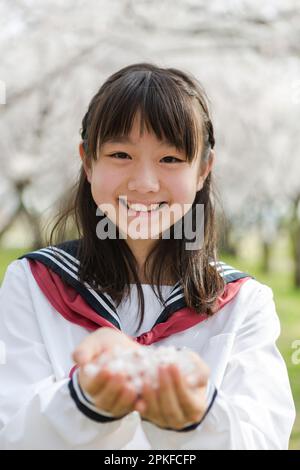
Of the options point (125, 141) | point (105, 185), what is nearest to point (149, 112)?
point (125, 141)

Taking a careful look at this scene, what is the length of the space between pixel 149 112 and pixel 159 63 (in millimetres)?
4648

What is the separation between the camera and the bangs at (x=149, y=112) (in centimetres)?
195

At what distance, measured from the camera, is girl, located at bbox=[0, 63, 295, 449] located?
1644 mm

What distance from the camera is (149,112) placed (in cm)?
195

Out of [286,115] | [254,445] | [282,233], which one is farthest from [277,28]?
[282,233]

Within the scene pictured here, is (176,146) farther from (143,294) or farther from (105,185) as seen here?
(143,294)

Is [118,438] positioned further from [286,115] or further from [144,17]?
[286,115]

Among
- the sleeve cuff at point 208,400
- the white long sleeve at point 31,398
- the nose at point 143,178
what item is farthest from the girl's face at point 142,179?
the sleeve cuff at point 208,400

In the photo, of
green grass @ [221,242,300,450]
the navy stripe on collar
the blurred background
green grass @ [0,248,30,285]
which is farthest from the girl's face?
→ green grass @ [0,248,30,285]

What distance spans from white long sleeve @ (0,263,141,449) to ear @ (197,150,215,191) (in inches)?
24.0

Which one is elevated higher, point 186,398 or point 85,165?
point 85,165

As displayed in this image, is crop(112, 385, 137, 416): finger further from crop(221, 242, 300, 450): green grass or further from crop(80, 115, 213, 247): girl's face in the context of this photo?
crop(221, 242, 300, 450): green grass

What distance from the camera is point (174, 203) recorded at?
2.01 metres

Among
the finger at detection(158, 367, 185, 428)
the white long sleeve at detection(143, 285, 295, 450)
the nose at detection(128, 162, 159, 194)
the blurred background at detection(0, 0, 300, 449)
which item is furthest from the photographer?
the blurred background at detection(0, 0, 300, 449)
